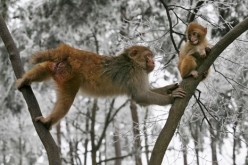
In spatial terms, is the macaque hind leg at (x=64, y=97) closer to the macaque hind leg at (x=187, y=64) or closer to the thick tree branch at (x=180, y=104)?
the macaque hind leg at (x=187, y=64)

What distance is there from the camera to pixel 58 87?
17.0ft

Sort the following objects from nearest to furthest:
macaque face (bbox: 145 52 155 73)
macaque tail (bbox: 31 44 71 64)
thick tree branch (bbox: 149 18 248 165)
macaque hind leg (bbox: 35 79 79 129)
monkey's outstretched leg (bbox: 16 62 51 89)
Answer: thick tree branch (bbox: 149 18 248 165) → monkey's outstretched leg (bbox: 16 62 51 89) → macaque hind leg (bbox: 35 79 79 129) → macaque tail (bbox: 31 44 71 64) → macaque face (bbox: 145 52 155 73)

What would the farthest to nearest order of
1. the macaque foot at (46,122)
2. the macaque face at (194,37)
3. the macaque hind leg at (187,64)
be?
1. the macaque face at (194,37)
2. the macaque hind leg at (187,64)
3. the macaque foot at (46,122)

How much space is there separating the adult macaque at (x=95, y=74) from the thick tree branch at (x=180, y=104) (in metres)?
1.06

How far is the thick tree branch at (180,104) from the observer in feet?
11.6

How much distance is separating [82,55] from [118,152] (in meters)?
13.0

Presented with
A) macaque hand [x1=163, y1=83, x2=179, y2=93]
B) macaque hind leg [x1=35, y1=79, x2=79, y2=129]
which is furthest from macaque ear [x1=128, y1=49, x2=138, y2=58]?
macaque hind leg [x1=35, y1=79, x2=79, y2=129]

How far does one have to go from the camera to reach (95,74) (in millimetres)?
5348

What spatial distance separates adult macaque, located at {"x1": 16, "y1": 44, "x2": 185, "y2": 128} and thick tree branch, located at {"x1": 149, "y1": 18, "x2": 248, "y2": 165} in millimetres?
1058

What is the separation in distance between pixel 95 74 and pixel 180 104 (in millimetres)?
1806

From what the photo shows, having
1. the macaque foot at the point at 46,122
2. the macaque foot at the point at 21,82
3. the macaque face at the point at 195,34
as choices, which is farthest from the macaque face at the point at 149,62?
the macaque foot at the point at 21,82

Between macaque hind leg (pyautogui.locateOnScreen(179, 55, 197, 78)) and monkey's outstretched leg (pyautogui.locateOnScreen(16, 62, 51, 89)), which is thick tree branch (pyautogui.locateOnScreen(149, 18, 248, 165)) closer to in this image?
macaque hind leg (pyautogui.locateOnScreen(179, 55, 197, 78))

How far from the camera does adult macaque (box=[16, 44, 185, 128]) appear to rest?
5055mm

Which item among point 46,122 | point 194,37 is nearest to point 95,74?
point 46,122
